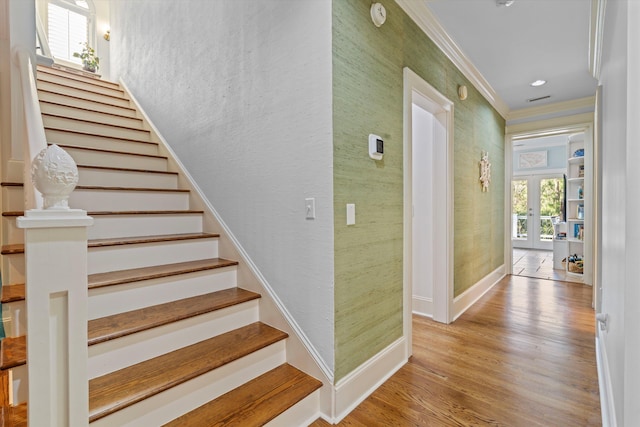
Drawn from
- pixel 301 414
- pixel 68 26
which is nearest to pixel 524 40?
pixel 301 414

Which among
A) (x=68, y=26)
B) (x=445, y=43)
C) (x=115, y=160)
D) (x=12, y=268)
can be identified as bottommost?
(x=12, y=268)

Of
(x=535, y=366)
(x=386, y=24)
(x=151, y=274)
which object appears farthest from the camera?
(x=535, y=366)

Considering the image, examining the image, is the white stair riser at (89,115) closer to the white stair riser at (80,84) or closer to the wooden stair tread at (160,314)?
the white stair riser at (80,84)

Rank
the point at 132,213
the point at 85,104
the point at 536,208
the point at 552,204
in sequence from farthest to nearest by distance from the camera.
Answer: the point at 536,208 < the point at 552,204 < the point at 85,104 < the point at 132,213

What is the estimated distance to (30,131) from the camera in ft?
4.71

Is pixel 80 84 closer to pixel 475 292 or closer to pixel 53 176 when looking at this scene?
pixel 53 176

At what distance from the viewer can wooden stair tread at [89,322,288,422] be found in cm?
129

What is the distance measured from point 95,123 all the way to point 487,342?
4.35 m

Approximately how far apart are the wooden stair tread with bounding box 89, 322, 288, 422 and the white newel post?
331 mm

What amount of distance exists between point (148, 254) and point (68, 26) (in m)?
6.35

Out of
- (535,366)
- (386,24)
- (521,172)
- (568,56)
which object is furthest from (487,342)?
(521,172)

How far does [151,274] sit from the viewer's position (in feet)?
6.14

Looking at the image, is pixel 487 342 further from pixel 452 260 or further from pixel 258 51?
pixel 258 51

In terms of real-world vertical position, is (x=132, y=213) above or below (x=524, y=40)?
below
